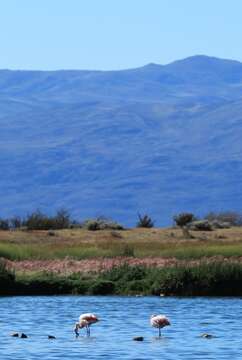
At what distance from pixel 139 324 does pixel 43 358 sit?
26.9ft

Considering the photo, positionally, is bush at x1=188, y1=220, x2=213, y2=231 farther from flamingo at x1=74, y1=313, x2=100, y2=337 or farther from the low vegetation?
flamingo at x1=74, y1=313, x2=100, y2=337

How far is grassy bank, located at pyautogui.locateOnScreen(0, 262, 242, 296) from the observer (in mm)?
49062

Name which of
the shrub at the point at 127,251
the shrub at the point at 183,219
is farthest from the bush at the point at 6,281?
the shrub at the point at 183,219

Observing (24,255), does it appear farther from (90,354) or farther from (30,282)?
(90,354)

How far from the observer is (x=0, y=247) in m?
57.3

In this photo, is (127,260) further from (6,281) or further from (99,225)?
(99,225)

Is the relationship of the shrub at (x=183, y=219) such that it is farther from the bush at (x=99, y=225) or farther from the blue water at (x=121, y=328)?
the blue water at (x=121, y=328)

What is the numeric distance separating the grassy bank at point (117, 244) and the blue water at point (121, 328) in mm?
6629

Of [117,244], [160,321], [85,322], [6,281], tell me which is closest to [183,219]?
[117,244]

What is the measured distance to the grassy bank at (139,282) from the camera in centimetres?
4906

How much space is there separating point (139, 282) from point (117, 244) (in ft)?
32.3

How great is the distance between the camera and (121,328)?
3950cm

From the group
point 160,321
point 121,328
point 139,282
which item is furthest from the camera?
point 139,282

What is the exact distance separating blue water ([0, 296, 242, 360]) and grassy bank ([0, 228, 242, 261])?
6.63 metres
